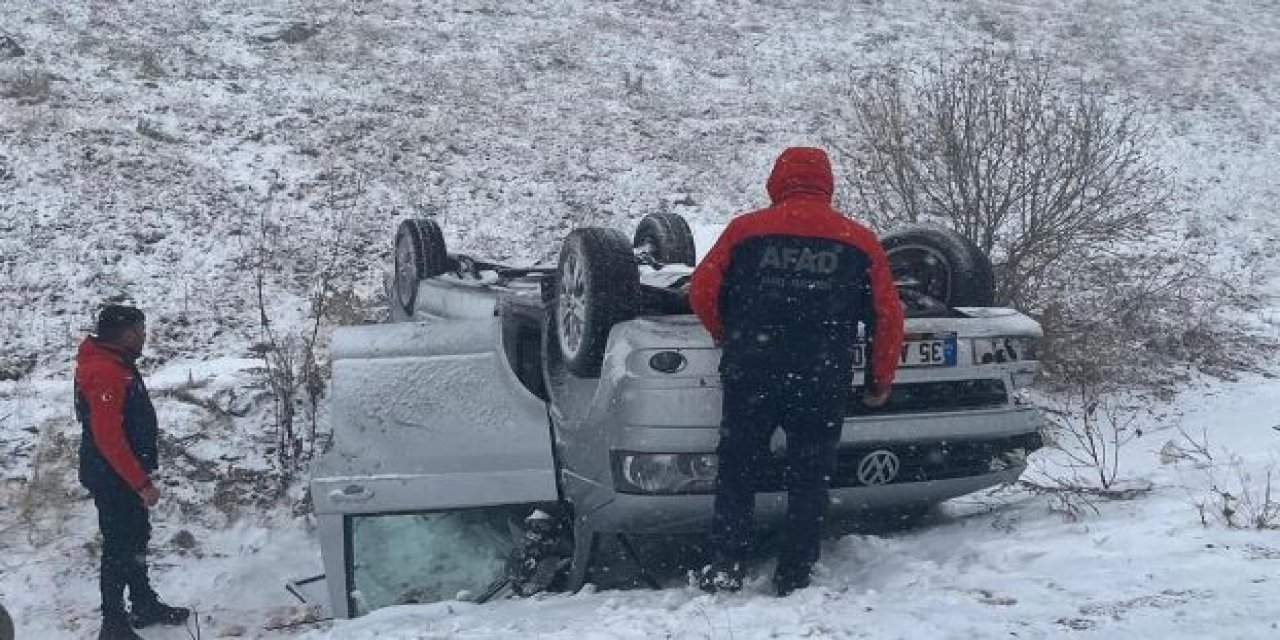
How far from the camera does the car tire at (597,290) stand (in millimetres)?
3795

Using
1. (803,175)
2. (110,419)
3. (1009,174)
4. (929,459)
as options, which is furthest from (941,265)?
(110,419)

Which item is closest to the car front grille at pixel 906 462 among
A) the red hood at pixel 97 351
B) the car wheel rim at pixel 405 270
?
the red hood at pixel 97 351

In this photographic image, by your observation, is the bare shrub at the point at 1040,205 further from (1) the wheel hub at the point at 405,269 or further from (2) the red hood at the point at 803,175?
(2) the red hood at the point at 803,175

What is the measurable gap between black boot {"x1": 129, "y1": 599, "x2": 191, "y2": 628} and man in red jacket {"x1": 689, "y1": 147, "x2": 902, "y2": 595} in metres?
2.70

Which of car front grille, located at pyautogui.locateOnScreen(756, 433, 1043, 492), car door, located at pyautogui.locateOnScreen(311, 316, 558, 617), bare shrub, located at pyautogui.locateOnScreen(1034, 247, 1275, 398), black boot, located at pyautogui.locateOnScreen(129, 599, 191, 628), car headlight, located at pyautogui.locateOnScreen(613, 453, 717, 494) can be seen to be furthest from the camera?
bare shrub, located at pyautogui.locateOnScreen(1034, 247, 1275, 398)

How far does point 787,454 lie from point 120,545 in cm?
307

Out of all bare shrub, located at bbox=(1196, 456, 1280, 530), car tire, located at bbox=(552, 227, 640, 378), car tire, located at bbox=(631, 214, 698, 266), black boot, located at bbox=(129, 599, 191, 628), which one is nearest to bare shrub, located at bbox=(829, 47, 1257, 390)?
car tire, located at bbox=(631, 214, 698, 266)

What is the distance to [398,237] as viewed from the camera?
6473 millimetres

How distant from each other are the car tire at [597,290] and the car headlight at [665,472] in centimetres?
45

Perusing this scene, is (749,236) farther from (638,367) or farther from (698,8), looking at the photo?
(698,8)

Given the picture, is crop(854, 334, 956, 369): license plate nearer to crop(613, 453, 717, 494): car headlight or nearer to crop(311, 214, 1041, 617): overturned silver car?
crop(311, 214, 1041, 617): overturned silver car

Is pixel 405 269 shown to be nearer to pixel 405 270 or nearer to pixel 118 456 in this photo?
pixel 405 270

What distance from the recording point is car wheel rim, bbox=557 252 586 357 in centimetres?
391

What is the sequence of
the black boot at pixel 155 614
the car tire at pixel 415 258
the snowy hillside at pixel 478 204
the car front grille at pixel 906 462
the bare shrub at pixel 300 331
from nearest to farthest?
the snowy hillside at pixel 478 204, the car front grille at pixel 906 462, the black boot at pixel 155 614, the car tire at pixel 415 258, the bare shrub at pixel 300 331
